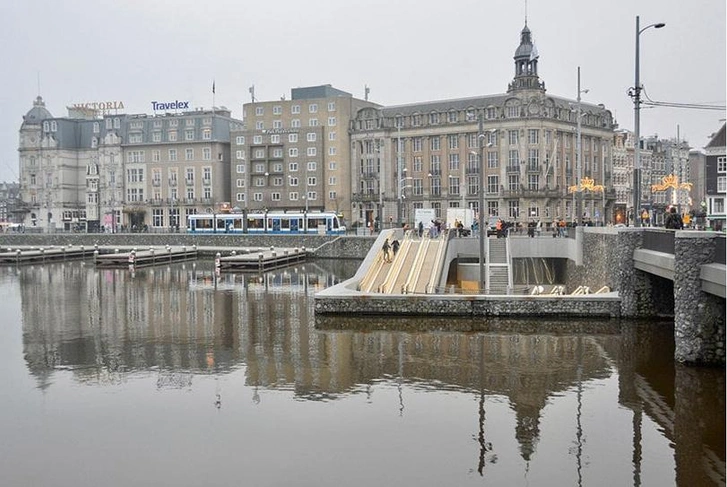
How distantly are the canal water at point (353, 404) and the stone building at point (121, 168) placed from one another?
7687 cm

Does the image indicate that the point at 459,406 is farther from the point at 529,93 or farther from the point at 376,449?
the point at 529,93

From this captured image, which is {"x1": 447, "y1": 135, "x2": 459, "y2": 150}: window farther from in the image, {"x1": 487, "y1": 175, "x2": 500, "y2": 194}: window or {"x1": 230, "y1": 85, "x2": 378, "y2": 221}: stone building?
{"x1": 230, "y1": 85, "x2": 378, "y2": 221}: stone building

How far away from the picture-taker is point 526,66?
295ft

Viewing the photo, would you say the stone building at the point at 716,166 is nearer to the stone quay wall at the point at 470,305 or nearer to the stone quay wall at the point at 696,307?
the stone quay wall at the point at 470,305

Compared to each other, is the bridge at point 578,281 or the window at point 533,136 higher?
the window at point 533,136

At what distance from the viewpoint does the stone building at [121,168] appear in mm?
111125

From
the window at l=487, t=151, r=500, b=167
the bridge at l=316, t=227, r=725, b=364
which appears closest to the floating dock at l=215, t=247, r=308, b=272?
the bridge at l=316, t=227, r=725, b=364

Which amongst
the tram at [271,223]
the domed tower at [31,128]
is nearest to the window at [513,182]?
the tram at [271,223]

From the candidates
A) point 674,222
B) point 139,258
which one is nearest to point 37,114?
point 139,258

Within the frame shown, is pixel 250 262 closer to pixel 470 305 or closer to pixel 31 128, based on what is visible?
pixel 470 305

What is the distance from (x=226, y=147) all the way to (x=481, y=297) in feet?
273

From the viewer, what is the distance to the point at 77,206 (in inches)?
4717

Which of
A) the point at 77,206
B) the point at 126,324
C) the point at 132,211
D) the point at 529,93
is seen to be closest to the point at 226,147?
the point at 132,211

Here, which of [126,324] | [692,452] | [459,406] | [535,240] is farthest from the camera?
[535,240]
